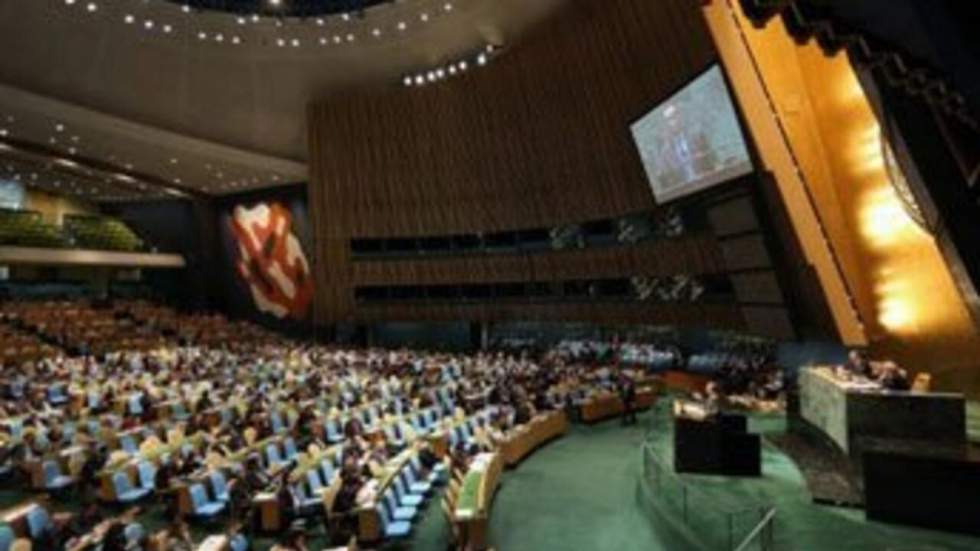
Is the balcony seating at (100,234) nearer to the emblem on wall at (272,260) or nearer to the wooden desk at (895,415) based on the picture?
the emblem on wall at (272,260)

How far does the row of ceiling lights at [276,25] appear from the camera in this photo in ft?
73.4

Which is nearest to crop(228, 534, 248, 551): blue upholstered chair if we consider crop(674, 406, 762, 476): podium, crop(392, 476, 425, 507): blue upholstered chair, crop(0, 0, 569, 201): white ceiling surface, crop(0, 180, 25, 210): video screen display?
crop(392, 476, 425, 507): blue upholstered chair

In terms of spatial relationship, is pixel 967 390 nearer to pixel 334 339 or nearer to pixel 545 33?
pixel 545 33

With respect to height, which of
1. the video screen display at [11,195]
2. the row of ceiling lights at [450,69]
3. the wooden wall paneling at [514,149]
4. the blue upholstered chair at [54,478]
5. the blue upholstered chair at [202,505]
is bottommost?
the blue upholstered chair at [202,505]

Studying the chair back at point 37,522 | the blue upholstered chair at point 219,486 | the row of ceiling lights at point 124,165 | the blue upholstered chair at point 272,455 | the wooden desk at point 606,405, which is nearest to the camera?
the chair back at point 37,522

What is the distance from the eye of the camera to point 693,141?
56.1 ft

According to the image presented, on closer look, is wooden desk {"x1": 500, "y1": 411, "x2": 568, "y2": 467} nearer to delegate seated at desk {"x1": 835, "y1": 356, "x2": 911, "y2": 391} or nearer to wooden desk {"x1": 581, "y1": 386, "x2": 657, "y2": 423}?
wooden desk {"x1": 581, "y1": 386, "x2": 657, "y2": 423}

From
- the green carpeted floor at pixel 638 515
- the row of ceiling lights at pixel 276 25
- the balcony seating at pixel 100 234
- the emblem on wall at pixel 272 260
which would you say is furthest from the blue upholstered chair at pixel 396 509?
the balcony seating at pixel 100 234

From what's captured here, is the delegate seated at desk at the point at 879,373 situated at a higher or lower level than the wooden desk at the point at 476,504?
higher

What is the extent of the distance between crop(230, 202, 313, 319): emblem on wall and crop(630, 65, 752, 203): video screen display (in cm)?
1798

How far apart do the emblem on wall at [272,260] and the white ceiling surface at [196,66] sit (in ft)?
15.2

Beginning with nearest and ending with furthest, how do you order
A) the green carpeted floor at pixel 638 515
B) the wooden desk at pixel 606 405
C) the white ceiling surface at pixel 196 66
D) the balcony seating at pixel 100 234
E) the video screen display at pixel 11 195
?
the green carpeted floor at pixel 638 515, the wooden desk at pixel 606 405, the white ceiling surface at pixel 196 66, the balcony seating at pixel 100 234, the video screen display at pixel 11 195

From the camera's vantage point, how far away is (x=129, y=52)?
23.2 meters

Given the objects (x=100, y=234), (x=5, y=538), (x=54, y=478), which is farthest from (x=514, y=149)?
(x=100, y=234)
